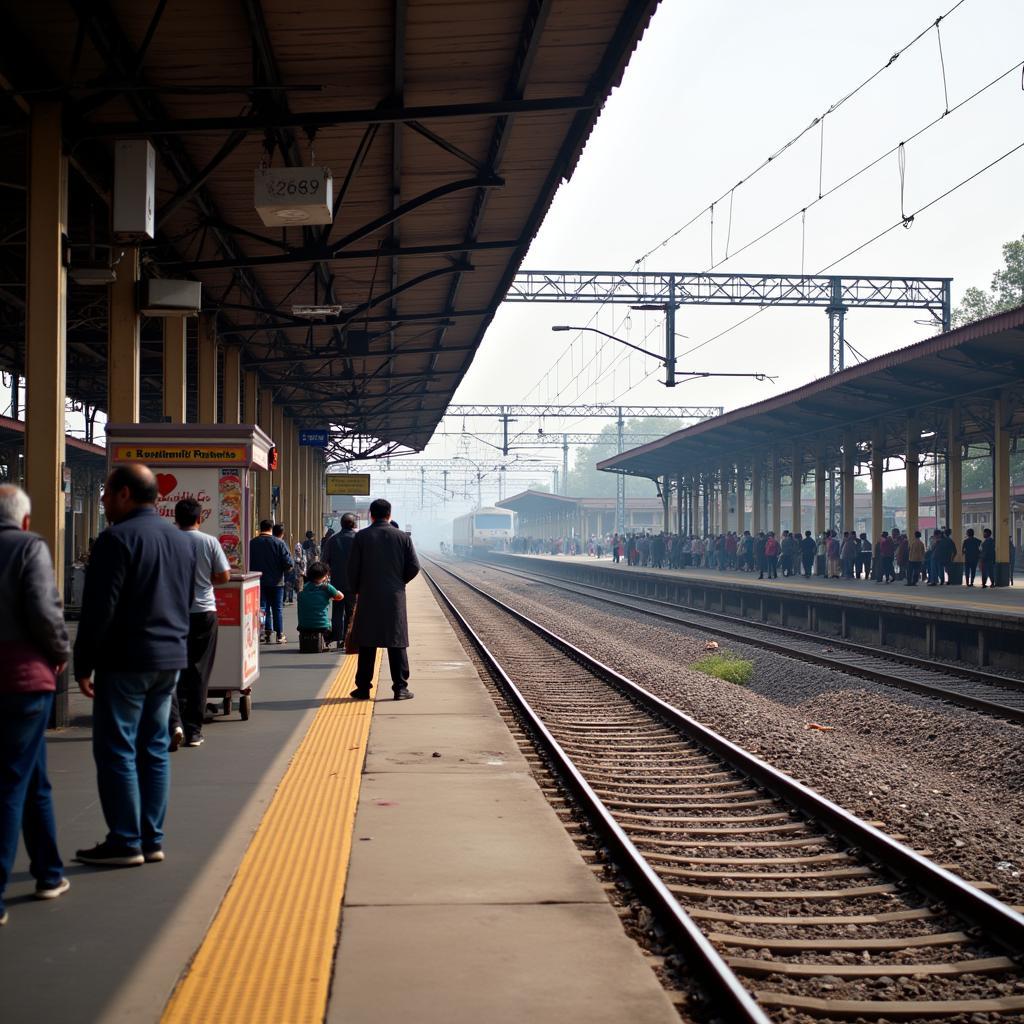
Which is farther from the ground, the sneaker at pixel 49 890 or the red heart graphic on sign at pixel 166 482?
the red heart graphic on sign at pixel 166 482

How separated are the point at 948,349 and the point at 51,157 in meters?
15.7

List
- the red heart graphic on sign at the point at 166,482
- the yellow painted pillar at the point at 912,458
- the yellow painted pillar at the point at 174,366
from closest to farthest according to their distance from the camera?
the red heart graphic on sign at the point at 166,482 < the yellow painted pillar at the point at 174,366 < the yellow painted pillar at the point at 912,458

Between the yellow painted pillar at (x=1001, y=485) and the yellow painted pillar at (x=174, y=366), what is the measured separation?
15915mm

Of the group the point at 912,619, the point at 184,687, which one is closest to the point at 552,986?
the point at 184,687

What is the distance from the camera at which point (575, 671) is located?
598 inches

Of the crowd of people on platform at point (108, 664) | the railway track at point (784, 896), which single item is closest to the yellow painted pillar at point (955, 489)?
the railway track at point (784, 896)

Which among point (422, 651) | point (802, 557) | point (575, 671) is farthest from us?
point (802, 557)

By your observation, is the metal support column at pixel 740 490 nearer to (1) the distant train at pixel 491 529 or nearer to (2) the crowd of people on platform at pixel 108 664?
(1) the distant train at pixel 491 529

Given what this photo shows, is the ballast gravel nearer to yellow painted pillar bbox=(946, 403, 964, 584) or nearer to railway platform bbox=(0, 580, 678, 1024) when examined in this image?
railway platform bbox=(0, 580, 678, 1024)

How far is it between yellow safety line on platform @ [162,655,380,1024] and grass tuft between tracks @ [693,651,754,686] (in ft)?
28.8

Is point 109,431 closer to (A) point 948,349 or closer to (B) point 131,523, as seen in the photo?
(B) point 131,523

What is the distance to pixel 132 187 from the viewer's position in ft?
32.7

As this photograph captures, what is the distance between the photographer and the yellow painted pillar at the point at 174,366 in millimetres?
15031

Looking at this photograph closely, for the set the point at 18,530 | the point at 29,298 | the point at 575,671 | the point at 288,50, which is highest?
the point at 288,50
